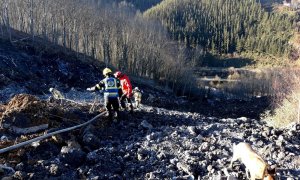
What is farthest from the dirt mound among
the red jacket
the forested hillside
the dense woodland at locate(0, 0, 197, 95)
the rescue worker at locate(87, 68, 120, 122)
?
the forested hillside

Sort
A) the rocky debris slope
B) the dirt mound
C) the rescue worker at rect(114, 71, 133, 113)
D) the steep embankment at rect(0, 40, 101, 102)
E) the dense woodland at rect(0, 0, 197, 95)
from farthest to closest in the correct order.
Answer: the dense woodland at rect(0, 0, 197, 95), the steep embankment at rect(0, 40, 101, 102), the rescue worker at rect(114, 71, 133, 113), the dirt mound, the rocky debris slope

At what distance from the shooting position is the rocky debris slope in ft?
26.8

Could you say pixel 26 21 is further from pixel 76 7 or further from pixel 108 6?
pixel 108 6

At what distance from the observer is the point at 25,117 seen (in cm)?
1045

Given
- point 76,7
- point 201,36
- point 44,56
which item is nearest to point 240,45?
point 201,36

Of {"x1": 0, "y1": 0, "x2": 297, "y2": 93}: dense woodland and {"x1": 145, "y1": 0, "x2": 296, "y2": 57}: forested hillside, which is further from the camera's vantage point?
{"x1": 145, "y1": 0, "x2": 296, "y2": 57}: forested hillside

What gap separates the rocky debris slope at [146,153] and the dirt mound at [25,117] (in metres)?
0.55

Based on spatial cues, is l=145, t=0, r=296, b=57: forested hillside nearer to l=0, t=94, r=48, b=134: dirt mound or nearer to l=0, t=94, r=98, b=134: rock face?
l=0, t=94, r=98, b=134: rock face

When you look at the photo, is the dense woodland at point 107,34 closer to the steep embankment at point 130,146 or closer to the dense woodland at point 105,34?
the dense woodland at point 105,34

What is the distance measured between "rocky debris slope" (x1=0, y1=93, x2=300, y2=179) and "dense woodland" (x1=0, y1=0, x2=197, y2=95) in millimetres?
35538

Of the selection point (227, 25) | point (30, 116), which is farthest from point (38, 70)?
point (227, 25)

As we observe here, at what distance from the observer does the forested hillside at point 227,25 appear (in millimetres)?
114562

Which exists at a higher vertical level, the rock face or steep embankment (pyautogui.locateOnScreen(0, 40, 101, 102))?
the rock face

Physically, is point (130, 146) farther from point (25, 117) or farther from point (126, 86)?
point (126, 86)
